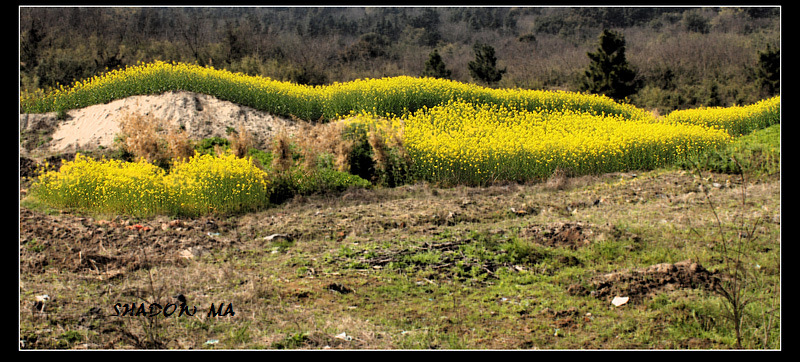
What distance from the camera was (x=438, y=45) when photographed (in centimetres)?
5750

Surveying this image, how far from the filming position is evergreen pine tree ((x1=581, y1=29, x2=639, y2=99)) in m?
25.9

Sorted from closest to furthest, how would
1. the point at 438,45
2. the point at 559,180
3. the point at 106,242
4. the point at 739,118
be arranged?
the point at 106,242
the point at 559,180
the point at 739,118
the point at 438,45

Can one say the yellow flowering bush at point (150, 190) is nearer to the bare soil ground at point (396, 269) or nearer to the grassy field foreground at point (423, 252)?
the grassy field foreground at point (423, 252)

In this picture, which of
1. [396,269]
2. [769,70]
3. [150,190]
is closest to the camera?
[396,269]

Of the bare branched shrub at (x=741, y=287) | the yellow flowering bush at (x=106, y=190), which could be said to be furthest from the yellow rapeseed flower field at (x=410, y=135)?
the bare branched shrub at (x=741, y=287)

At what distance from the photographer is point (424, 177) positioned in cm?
1091

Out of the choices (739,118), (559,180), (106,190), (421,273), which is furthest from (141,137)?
(739,118)

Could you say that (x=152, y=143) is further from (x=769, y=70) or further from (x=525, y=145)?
(x=769, y=70)

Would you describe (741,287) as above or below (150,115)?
below

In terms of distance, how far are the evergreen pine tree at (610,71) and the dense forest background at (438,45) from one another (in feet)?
7.19

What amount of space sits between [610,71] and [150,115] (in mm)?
20839

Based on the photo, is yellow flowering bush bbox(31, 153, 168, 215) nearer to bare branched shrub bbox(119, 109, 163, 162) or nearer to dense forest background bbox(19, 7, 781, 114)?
bare branched shrub bbox(119, 109, 163, 162)

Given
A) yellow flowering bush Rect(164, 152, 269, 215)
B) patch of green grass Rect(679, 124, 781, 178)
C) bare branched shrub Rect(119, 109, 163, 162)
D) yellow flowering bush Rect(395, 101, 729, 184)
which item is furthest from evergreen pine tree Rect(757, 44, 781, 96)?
bare branched shrub Rect(119, 109, 163, 162)

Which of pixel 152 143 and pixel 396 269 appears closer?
pixel 396 269
